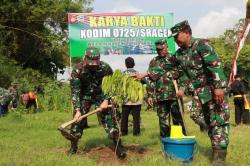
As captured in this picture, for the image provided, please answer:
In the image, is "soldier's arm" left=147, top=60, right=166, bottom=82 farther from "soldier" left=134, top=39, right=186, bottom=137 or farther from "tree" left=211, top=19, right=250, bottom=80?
"tree" left=211, top=19, right=250, bottom=80

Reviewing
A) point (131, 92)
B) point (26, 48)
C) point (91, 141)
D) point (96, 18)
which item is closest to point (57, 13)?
point (26, 48)

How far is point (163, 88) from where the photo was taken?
8.00 metres

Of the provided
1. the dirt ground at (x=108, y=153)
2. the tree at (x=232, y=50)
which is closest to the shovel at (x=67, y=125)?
the dirt ground at (x=108, y=153)

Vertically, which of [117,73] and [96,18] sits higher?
[96,18]

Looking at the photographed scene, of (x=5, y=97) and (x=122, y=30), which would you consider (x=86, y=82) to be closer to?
(x=122, y=30)

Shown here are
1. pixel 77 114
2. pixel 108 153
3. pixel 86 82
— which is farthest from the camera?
pixel 108 153

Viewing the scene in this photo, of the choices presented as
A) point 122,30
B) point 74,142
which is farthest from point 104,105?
point 122,30

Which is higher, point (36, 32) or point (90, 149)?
point (36, 32)

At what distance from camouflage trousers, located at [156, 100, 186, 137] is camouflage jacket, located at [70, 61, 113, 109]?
1108 mm

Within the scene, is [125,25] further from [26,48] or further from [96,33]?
[26,48]

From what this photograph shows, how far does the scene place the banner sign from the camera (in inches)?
717

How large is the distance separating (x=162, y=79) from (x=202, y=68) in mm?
1481

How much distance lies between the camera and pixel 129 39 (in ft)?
61.8

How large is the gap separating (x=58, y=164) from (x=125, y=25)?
12.9 meters
